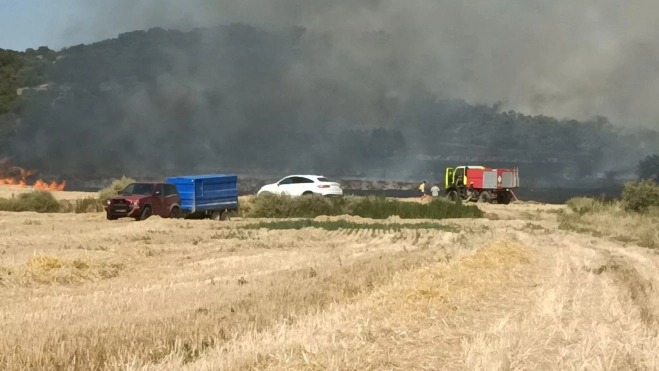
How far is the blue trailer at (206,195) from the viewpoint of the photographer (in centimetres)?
3722

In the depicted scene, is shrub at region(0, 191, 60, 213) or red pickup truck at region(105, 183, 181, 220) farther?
shrub at region(0, 191, 60, 213)

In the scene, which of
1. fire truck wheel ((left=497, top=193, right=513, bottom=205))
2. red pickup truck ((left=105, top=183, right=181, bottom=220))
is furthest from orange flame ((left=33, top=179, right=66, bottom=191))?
fire truck wheel ((left=497, top=193, right=513, bottom=205))

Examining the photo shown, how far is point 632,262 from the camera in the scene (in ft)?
66.6

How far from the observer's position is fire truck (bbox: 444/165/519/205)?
61156 mm

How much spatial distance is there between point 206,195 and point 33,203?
12509 millimetres

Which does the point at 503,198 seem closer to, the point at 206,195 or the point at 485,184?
the point at 485,184

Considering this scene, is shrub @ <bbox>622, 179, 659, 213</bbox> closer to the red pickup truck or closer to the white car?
the white car

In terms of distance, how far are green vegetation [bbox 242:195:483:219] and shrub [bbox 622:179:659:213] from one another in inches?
357

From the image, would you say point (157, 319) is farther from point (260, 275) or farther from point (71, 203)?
point (71, 203)

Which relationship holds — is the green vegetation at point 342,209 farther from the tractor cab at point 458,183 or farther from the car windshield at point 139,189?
the tractor cab at point 458,183

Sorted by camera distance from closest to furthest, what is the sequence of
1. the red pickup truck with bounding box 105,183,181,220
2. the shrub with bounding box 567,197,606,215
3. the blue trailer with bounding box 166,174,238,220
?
the red pickup truck with bounding box 105,183,181,220 → the blue trailer with bounding box 166,174,238,220 → the shrub with bounding box 567,197,606,215

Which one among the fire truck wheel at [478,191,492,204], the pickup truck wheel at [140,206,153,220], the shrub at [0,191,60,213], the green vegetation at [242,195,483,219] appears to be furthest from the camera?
the fire truck wheel at [478,191,492,204]

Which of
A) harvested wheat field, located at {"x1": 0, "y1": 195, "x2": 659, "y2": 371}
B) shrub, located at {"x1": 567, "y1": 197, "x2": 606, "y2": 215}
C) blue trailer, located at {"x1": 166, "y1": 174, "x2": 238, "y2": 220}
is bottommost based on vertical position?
harvested wheat field, located at {"x1": 0, "y1": 195, "x2": 659, "y2": 371}

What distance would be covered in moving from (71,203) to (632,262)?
34.4 meters
